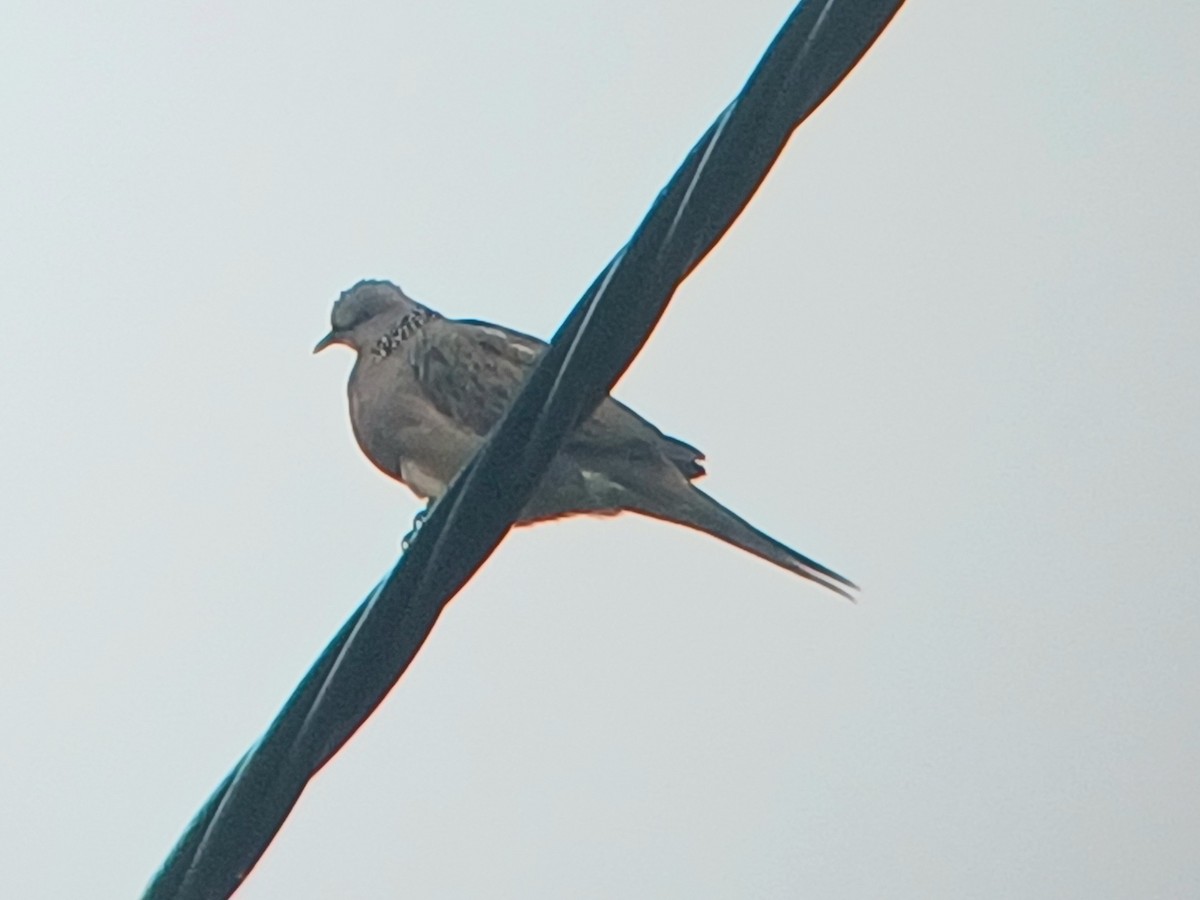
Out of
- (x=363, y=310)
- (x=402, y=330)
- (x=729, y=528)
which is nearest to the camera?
(x=729, y=528)

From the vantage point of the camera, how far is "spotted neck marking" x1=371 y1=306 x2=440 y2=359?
522 cm

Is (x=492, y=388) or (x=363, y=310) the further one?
(x=363, y=310)

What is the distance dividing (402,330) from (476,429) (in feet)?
1.91

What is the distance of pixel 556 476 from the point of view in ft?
14.8

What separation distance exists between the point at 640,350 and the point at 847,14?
17.8 inches

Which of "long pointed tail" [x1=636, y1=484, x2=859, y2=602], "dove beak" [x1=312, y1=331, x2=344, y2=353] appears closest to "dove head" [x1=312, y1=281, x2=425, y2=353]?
"dove beak" [x1=312, y1=331, x2=344, y2=353]

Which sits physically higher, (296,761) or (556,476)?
(556,476)

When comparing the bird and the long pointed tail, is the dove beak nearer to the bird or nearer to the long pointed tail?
the bird

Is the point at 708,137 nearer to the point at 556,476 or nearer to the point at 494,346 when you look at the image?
the point at 556,476

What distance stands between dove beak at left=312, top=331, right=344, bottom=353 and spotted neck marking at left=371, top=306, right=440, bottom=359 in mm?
344

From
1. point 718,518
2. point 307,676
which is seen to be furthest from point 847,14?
point 718,518

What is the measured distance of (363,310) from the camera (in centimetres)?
561

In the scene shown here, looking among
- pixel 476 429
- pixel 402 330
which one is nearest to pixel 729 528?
pixel 476 429

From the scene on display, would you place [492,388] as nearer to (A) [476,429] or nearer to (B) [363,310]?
(A) [476,429]
